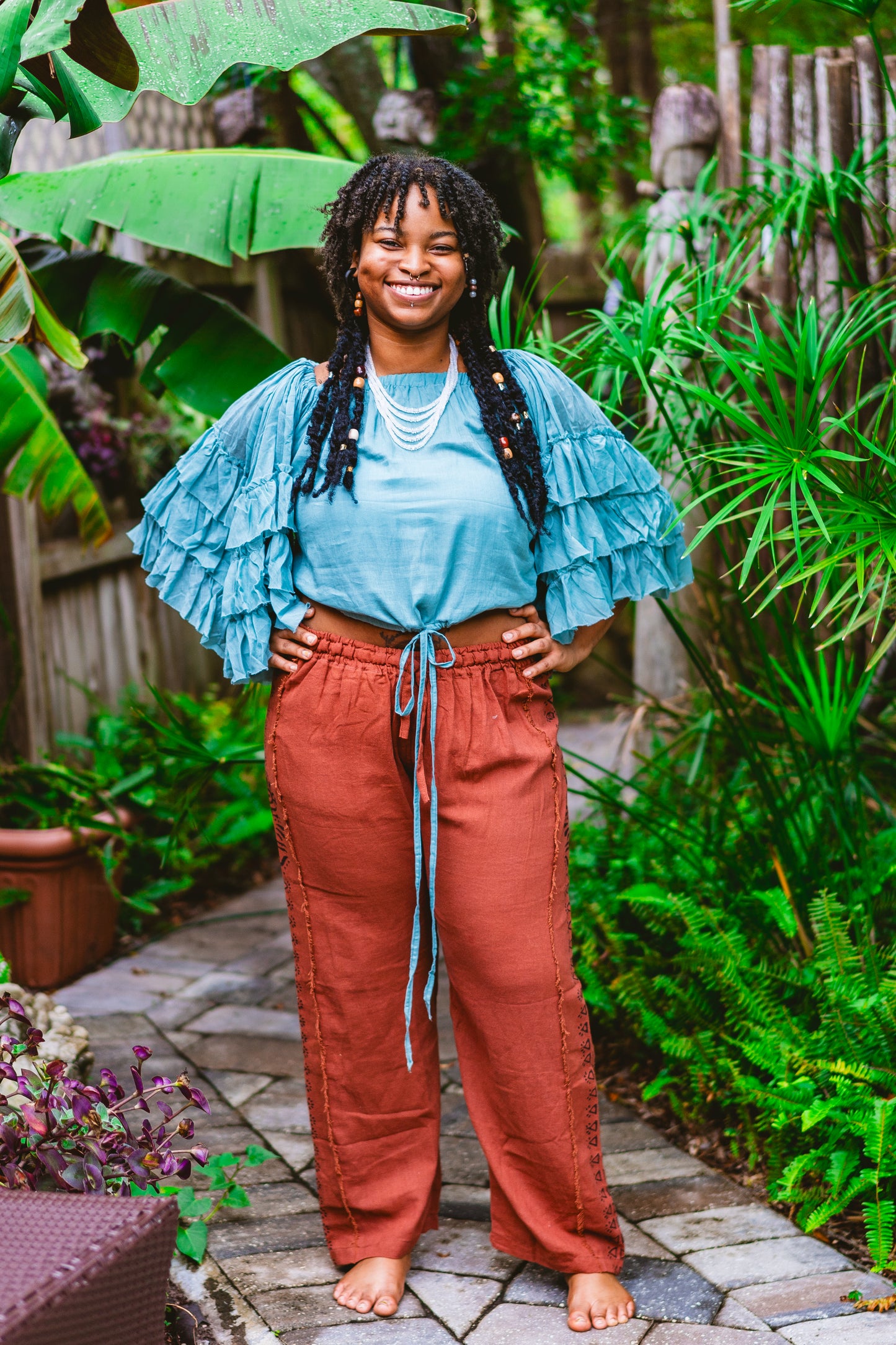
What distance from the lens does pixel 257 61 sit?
2.73m

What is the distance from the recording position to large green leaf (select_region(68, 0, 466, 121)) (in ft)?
9.06

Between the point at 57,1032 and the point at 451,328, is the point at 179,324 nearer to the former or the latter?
the point at 451,328

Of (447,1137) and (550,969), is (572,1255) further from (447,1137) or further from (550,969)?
(447,1137)

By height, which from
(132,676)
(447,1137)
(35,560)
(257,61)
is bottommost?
(447,1137)

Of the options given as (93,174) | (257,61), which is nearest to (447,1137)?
(257,61)

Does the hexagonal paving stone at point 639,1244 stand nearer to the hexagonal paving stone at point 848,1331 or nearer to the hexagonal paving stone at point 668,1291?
the hexagonal paving stone at point 668,1291

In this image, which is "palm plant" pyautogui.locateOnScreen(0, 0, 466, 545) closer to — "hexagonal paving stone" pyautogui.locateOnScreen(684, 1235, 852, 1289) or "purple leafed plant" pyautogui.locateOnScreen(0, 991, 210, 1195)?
"purple leafed plant" pyautogui.locateOnScreen(0, 991, 210, 1195)

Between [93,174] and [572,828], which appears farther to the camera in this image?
[572,828]

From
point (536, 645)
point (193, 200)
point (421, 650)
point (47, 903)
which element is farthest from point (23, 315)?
point (47, 903)

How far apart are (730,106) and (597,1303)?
144 inches

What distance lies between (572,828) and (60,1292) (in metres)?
2.44

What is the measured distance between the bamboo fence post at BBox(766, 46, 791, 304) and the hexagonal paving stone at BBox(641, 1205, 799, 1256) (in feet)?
8.92

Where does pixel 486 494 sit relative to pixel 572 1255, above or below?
above

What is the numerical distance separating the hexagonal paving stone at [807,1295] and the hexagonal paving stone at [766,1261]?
0.08ft
